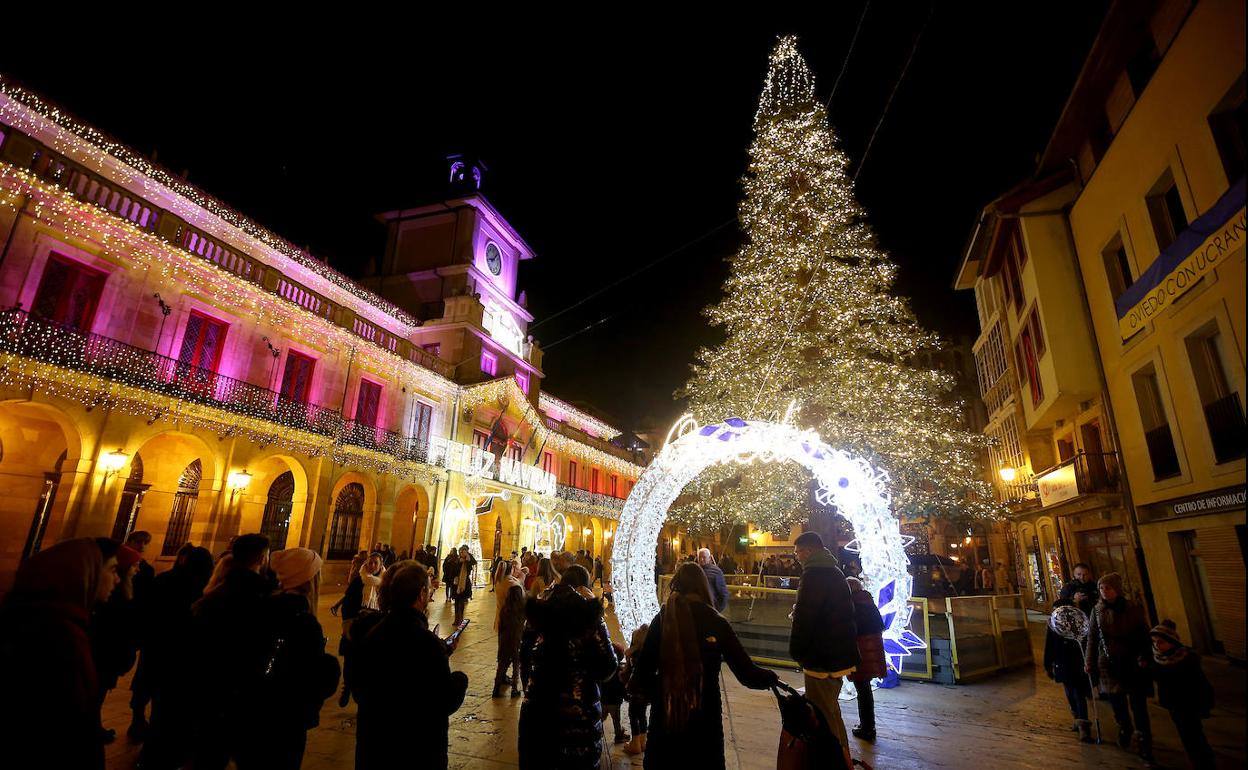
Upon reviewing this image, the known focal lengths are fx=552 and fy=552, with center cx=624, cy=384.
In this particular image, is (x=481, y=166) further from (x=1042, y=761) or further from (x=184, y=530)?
(x=1042, y=761)

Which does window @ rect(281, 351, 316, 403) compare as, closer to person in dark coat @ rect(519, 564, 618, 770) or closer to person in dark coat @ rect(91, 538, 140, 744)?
person in dark coat @ rect(91, 538, 140, 744)

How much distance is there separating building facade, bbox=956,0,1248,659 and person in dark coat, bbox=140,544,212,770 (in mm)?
5401

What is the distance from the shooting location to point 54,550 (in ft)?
7.16

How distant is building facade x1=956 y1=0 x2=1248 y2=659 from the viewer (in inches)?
Result: 150

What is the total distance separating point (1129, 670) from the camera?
4957 mm

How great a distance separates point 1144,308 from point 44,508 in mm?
18788

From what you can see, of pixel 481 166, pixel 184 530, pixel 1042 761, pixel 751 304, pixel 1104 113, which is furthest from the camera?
pixel 481 166

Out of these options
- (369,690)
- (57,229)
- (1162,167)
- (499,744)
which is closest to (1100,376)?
(1162,167)

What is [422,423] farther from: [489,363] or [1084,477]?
[1084,477]

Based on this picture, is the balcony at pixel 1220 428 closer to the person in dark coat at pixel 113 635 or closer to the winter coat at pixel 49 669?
the winter coat at pixel 49 669

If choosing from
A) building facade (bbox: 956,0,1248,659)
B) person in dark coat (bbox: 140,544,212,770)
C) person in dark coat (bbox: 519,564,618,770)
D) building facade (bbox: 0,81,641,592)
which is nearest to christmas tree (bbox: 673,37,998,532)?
building facade (bbox: 956,0,1248,659)

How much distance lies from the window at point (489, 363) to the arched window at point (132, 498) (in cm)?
1247

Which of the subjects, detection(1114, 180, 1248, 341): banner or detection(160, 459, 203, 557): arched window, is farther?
detection(160, 459, 203, 557): arched window

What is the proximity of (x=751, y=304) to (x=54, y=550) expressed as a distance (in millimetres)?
13287
